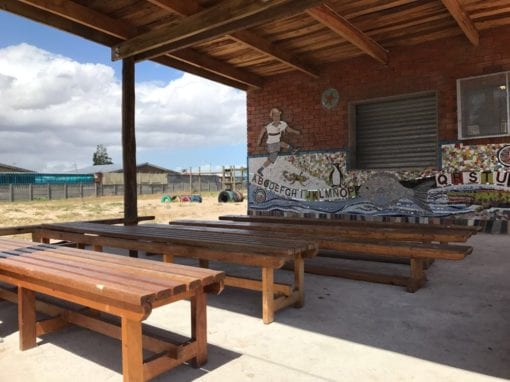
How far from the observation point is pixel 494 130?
22.3 feet

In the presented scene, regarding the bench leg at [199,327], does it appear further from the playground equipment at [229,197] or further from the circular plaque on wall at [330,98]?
the playground equipment at [229,197]

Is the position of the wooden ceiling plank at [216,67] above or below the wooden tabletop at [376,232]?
above

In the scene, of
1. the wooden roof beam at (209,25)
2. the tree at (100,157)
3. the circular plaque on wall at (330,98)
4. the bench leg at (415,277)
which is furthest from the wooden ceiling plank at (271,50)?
the tree at (100,157)

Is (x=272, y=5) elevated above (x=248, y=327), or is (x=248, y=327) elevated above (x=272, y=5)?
(x=272, y=5)

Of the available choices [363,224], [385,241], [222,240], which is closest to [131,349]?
[222,240]

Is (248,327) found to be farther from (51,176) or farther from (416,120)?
(51,176)

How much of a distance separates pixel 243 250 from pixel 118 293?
135cm

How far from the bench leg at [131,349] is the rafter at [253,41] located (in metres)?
4.49

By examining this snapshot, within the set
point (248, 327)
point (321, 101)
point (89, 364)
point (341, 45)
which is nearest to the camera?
point (89, 364)

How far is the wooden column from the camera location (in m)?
6.26

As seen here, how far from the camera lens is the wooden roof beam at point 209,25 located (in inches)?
195

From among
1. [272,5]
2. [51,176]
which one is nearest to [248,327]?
[272,5]

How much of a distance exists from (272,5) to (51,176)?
40.4 m

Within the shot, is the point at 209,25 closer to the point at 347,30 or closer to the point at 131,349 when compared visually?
the point at 347,30
